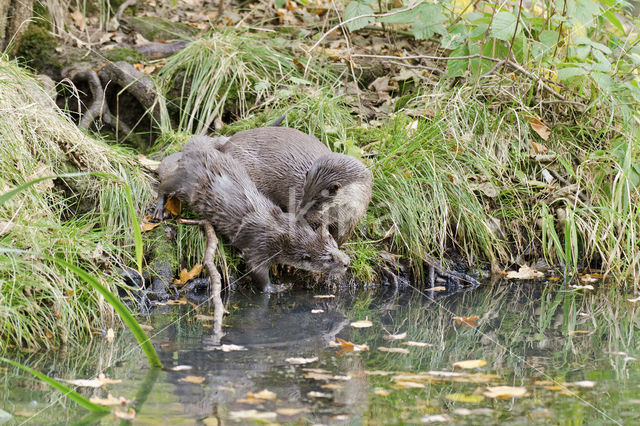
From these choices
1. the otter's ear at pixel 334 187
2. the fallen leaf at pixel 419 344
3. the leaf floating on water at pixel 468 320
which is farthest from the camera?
the otter's ear at pixel 334 187

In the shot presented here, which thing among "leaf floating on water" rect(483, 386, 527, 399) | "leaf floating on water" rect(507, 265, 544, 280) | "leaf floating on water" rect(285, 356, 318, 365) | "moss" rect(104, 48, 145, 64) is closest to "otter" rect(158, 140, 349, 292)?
"leaf floating on water" rect(285, 356, 318, 365)

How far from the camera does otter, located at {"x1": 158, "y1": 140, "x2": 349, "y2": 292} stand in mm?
4051

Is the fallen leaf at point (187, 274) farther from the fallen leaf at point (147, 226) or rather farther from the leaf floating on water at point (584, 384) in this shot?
the leaf floating on water at point (584, 384)

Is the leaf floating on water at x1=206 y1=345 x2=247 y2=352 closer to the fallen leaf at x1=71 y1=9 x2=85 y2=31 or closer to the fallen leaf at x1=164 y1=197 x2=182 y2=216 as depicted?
the fallen leaf at x1=164 y1=197 x2=182 y2=216

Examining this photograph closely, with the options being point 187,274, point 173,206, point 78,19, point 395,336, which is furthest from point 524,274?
point 78,19

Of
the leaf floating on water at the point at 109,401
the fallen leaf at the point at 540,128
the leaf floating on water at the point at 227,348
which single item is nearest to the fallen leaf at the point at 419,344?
the leaf floating on water at the point at 227,348

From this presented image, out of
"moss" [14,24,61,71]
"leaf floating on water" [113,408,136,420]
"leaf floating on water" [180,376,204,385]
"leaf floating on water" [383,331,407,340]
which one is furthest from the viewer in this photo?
"moss" [14,24,61,71]

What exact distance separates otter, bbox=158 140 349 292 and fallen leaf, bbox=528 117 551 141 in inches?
78.9

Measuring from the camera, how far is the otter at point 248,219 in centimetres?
405

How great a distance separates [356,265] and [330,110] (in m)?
1.35

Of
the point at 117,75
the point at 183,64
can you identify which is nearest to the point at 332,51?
the point at 183,64

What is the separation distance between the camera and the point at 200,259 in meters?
4.19

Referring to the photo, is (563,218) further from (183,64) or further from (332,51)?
(183,64)

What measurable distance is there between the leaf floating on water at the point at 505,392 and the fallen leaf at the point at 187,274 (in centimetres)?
197
